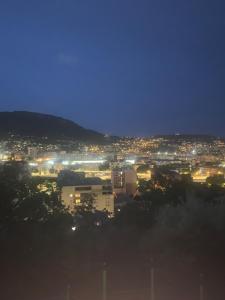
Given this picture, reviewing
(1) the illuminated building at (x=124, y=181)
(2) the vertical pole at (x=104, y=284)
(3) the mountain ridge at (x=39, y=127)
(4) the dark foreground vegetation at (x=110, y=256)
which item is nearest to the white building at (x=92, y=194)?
(1) the illuminated building at (x=124, y=181)

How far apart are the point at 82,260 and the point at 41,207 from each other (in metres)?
1.61

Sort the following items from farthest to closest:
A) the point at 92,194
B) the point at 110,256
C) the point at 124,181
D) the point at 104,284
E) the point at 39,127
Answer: the point at 39,127 → the point at 124,181 → the point at 92,194 → the point at 110,256 → the point at 104,284

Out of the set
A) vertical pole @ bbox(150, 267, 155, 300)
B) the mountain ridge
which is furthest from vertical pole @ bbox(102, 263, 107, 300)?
the mountain ridge

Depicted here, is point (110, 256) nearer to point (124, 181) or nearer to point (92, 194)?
point (92, 194)

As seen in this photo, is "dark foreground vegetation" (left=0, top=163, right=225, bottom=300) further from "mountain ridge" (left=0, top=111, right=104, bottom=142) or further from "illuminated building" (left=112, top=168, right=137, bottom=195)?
"mountain ridge" (left=0, top=111, right=104, bottom=142)

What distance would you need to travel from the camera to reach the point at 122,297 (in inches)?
196

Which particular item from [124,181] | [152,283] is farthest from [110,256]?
[124,181]

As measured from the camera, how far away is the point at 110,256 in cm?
604

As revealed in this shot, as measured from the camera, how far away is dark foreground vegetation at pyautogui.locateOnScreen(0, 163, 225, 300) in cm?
511

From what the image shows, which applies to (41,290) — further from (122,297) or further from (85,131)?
(85,131)

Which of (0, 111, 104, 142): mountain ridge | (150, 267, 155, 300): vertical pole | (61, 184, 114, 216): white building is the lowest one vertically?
(61, 184, 114, 216): white building

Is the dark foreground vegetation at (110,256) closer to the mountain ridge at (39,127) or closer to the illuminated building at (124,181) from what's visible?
the illuminated building at (124,181)

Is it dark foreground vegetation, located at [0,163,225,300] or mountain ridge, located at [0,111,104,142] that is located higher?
mountain ridge, located at [0,111,104,142]

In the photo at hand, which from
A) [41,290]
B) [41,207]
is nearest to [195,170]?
[41,207]
